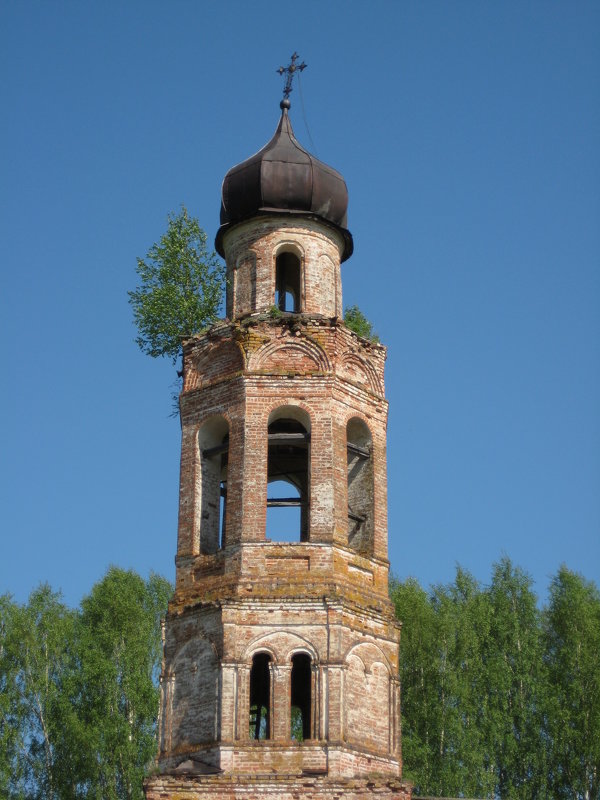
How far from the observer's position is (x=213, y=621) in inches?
723

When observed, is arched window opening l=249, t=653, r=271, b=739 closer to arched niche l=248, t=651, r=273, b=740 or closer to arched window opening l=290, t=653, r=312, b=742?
arched niche l=248, t=651, r=273, b=740

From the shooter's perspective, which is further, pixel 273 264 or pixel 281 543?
pixel 273 264

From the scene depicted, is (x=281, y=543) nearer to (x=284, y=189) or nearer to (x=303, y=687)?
(x=303, y=687)

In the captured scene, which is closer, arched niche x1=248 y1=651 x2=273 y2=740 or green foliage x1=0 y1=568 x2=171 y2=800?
arched niche x1=248 y1=651 x2=273 y2=740

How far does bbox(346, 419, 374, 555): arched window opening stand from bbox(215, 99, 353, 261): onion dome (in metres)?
3.23

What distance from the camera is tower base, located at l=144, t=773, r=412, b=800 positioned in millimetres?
16750

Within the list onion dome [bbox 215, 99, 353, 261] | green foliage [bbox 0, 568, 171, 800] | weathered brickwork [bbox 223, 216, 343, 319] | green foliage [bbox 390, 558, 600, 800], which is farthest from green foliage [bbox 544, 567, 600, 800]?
onion dome [bbox 215, 99, 353, 261]

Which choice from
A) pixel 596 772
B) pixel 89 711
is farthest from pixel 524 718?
pixel 89 711

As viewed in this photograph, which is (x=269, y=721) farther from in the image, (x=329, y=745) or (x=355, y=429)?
(x=355, y=429)

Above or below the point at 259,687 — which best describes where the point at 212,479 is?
above

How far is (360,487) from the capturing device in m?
20.1

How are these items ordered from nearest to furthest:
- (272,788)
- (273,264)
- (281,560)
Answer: (272,788), (281,560), (273,264)

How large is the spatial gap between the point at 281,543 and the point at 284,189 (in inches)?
217

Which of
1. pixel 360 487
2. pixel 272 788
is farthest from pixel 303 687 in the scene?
pixel 360 487
